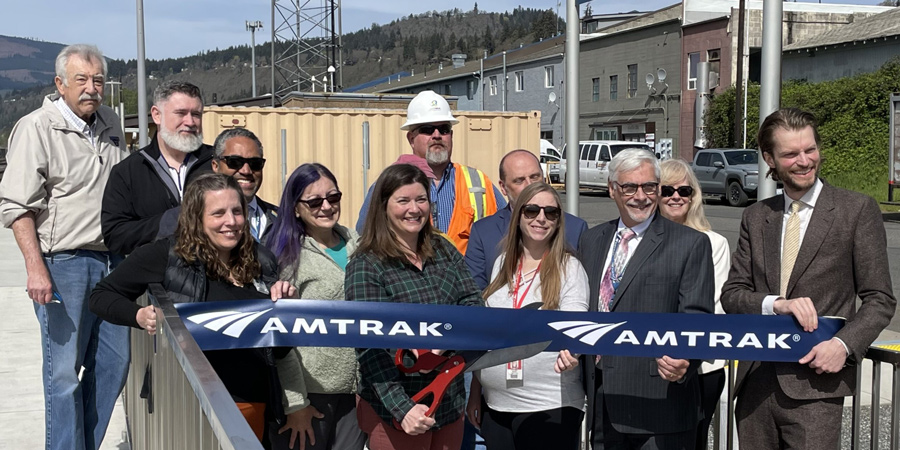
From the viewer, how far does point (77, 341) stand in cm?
470

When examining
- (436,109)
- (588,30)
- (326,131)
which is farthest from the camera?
(588,30)

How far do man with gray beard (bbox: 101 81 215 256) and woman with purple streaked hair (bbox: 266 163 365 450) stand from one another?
67 cm

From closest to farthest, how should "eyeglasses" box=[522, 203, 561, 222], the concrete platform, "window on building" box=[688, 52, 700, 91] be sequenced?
"eyeglasses" box=[522, 203, 561, 222]
the concrete platform
"window on building" box=[688, 52, 700, 91]

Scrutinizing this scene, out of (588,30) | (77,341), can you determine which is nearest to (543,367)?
(77,341)

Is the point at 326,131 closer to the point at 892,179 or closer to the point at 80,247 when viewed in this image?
the point at 80,247

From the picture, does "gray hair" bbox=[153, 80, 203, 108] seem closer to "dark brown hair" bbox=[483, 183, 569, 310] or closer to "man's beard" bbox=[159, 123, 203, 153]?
"man's beard" bbox=[159, 123, 203, 153]

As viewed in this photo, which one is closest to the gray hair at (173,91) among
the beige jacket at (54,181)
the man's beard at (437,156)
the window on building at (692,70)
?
the beige jacket at (54,181)

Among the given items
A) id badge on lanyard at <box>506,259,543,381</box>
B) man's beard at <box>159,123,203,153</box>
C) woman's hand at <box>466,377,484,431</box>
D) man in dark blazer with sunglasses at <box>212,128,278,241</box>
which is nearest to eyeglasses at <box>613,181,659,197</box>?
id badge on lanyard at <box>506,259,543,381</box>

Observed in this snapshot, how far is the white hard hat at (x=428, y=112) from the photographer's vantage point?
5.39 m

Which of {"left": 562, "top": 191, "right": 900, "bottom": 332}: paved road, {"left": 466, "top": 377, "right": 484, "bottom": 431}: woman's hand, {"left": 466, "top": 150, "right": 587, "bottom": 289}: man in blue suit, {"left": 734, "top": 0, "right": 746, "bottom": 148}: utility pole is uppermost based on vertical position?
{"left": 734, "top": 0, "right": 746, "bottom": 148}: utility pole

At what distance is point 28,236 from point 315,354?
165 cm

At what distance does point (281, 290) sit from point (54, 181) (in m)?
1.69

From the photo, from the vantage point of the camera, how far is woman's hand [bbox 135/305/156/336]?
135 inches

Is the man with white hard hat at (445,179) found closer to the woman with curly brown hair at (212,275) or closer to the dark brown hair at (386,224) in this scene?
the dark brown hair at (386,224)
